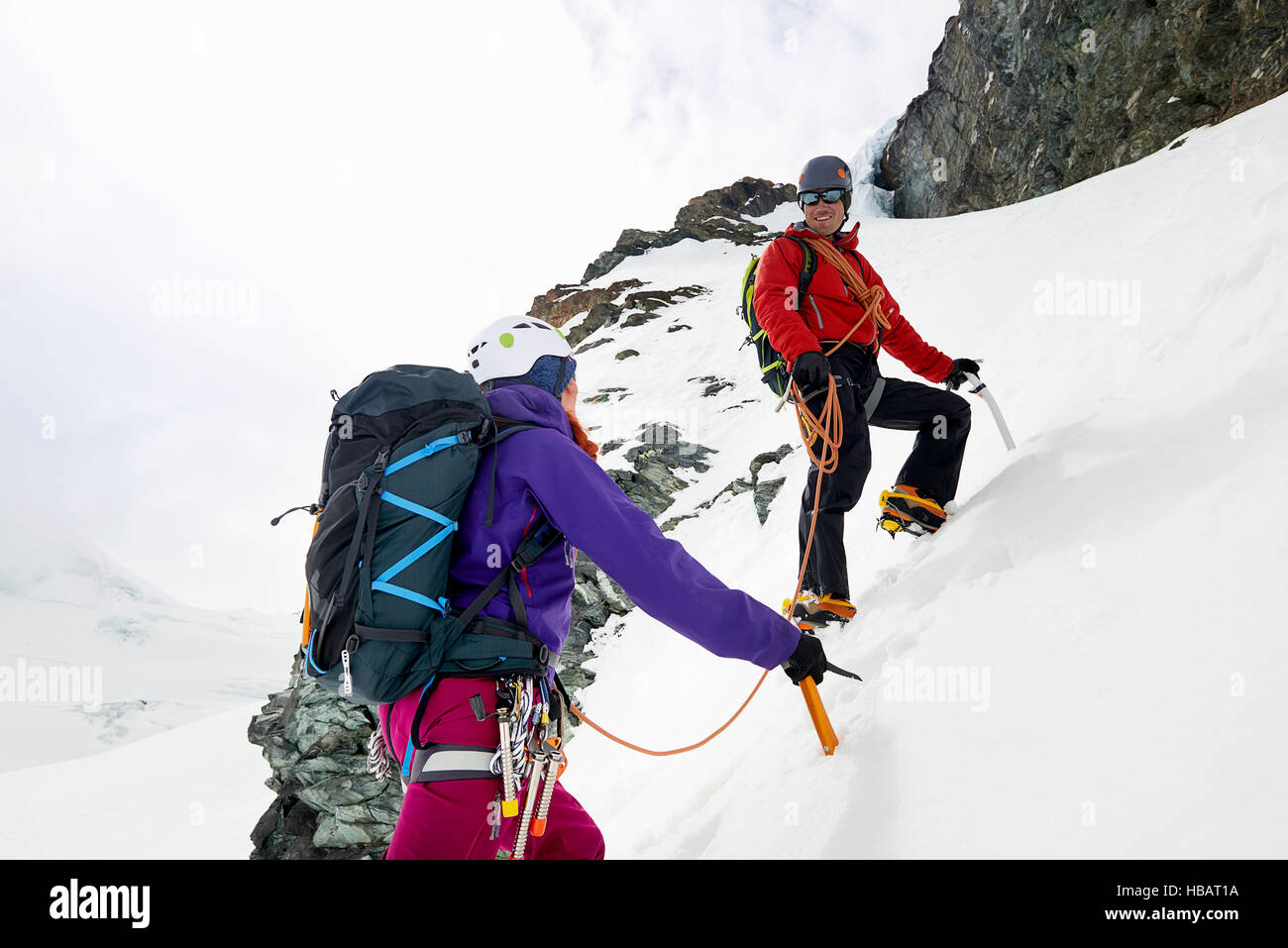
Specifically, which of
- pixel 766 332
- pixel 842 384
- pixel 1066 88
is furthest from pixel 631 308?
pixel 842 384

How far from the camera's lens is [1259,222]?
380cm

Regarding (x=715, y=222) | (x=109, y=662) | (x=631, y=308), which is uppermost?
(x=715, y=222)

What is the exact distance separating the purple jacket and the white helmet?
0.36 metres

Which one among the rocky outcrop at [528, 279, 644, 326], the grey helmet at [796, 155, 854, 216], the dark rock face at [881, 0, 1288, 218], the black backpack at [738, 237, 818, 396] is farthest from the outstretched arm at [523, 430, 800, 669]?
the rocky outcrop at [528, 279, 644, 326]

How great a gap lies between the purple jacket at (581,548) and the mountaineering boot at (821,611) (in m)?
1.66

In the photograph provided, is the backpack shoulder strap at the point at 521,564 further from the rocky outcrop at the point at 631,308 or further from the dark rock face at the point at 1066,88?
the rocky outcrop at the point at 631,308

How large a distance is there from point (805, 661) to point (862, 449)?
1894 millimetres

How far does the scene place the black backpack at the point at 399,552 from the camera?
6.13 ft

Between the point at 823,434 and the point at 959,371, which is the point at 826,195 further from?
the point at 823,434

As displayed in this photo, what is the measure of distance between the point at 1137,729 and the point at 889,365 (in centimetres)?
1170

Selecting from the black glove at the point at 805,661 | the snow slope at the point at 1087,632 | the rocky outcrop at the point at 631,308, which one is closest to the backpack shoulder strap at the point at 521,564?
the black glove at the point at 805,661

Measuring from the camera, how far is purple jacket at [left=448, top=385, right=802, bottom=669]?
6.44 ft

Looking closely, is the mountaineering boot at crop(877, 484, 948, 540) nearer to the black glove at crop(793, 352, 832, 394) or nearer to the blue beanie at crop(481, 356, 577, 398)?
the black glove at crop(793, 352, 832, 394)

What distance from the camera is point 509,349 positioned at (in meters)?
2.47
